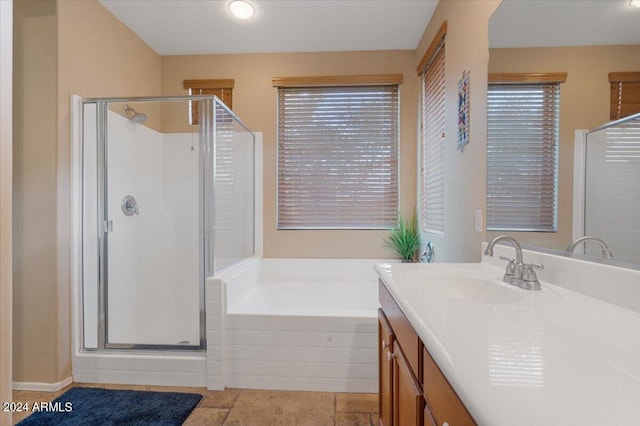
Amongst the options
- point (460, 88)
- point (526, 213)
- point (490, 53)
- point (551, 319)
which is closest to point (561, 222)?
point (526, 213)

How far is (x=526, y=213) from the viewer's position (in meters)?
1.15

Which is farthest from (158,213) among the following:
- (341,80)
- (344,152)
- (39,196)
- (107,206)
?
(341,80)

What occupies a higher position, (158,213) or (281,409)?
(158,213)

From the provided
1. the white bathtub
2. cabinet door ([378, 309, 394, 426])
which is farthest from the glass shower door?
cabinet door ([378, 309, 394, 426])

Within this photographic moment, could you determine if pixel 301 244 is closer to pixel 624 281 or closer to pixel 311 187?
pixel 311 187

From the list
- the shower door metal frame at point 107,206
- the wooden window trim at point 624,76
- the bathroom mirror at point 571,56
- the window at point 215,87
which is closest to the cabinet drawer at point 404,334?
the bathroom mirror at point 571,56

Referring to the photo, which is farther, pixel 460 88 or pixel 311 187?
pixel 311 187

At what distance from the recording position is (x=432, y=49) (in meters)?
2.17

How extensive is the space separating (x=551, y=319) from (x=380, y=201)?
2.11 meters

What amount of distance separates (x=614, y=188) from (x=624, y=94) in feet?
0.84

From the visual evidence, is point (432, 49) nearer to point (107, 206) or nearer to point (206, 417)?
point (107, 206)

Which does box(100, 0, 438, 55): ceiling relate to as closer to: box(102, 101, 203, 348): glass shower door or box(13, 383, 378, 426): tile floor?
box(102, 101, 203, 348): glass shower door

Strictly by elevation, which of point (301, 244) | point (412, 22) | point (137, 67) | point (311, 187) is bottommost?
point (301, 244)

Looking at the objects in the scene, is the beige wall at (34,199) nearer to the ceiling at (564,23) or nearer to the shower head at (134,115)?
the shower head at (134,115)
